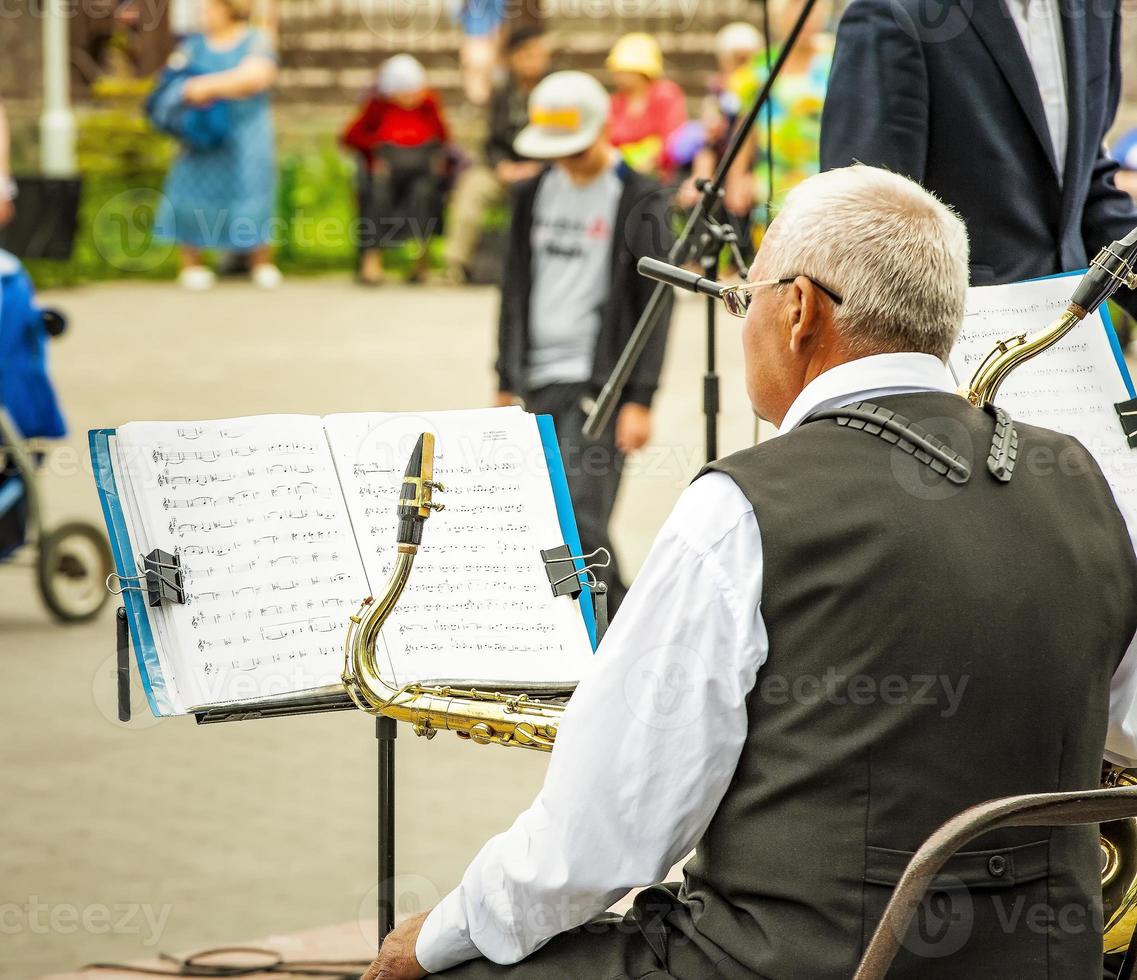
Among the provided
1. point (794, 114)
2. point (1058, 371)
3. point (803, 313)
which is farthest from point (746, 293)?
point (794, 114)

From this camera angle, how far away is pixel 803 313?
1.91 meters

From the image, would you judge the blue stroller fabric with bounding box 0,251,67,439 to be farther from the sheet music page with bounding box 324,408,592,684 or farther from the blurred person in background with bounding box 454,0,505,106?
the blurred person in background with bounding box 454,0,505,106

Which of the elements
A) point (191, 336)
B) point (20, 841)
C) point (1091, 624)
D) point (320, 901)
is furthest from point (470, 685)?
point (191, 336)

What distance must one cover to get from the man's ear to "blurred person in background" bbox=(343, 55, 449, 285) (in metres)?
12.1

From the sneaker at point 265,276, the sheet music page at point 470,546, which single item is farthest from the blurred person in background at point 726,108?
the sheet music page at point 470,546

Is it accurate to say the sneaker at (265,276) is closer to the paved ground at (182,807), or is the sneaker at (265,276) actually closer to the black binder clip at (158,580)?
the paved ground at (182,807)

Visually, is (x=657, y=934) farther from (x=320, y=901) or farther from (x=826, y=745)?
(x=320, y=901)

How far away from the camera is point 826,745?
1.73 m

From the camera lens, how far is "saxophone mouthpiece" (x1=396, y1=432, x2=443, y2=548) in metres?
2.14

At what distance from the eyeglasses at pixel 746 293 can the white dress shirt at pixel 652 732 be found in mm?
90

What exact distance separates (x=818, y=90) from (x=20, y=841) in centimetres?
730

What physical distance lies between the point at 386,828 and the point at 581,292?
3245mm

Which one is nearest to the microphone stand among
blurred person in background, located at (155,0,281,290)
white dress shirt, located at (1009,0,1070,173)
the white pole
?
white dress shirt, located at (1009,0,1070,173)

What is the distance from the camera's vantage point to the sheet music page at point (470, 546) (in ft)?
7.61
